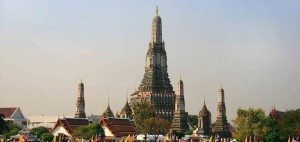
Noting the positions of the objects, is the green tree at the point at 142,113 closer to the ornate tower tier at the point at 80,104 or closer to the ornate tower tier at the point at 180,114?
the ornate tower tier at the point at 180,114

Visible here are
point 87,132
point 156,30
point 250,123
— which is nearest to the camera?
point 250,123

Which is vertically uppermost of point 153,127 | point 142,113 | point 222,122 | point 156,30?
point 156,30

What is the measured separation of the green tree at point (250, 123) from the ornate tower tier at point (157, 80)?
49.6 metres

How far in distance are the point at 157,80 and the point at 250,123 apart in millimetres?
55729

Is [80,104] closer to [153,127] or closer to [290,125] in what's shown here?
[153,127]

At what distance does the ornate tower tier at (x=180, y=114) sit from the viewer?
10538cm

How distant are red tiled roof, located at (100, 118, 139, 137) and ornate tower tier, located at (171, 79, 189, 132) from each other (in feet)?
71.3

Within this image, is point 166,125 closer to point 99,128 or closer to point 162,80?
point 99,128

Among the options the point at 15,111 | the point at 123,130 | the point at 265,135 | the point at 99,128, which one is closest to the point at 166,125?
the point at 123,130

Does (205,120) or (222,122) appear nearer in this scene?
(205,120)

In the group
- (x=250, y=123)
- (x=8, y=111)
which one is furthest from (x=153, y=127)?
(x=8, y=111)

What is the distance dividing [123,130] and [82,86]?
1151 inches

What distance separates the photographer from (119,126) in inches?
3211

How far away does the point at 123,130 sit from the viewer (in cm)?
8144
